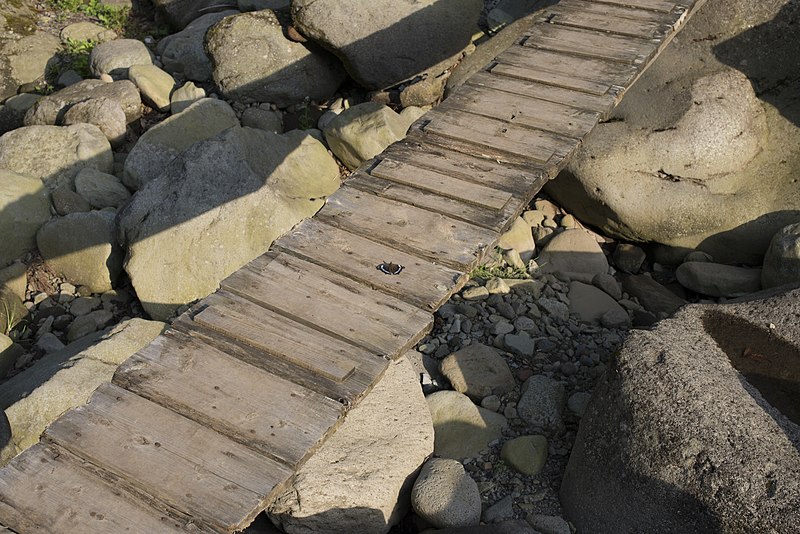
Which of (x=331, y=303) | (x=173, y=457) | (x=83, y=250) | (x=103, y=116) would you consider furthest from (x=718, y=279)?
(x=103, y=116)

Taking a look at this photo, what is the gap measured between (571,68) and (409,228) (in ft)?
6.72

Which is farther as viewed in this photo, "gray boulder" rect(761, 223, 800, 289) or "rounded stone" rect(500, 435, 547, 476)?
"gray boulder" rect(761, 223, 800, 289)

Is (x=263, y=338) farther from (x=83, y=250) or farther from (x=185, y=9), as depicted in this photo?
(x=185, y=9)

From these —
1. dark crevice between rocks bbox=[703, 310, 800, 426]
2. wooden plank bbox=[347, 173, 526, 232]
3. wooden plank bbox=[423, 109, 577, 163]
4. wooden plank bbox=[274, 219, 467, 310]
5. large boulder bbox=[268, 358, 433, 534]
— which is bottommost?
large boulder bbox=[268, 358, 433, 534]

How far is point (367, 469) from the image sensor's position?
4.68 metres

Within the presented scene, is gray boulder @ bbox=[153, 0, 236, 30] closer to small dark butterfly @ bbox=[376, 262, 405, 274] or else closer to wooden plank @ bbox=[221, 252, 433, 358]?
wooden plank @ bbox=[221, 252, 433, 358]

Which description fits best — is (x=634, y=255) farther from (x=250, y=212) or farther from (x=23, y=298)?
(x=23, y=298)

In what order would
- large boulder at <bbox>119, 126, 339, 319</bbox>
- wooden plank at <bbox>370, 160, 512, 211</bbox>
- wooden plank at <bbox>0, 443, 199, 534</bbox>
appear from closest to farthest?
wooden plank at <bbox>0, 443, 199, 534</bbox>, wooden plank at <bbox>370, 160, 512, 211</bbox>, large boulder at <bbox>119, 126, 339, 319</bbox>

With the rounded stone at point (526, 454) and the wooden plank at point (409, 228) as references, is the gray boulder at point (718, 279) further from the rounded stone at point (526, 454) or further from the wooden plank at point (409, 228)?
the wooden plank at point (409, 228)

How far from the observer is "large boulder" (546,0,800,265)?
700cm

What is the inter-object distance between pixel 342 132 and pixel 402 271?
407 centimetres

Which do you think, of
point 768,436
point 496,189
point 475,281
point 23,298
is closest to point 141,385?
point 496,189

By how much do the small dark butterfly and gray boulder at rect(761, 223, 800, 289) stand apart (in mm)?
3569

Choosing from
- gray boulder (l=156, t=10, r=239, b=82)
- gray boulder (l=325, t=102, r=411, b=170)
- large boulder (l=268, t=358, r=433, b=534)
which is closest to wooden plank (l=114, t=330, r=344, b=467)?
large boulder (l=268, t=358, r=433, b=534)
